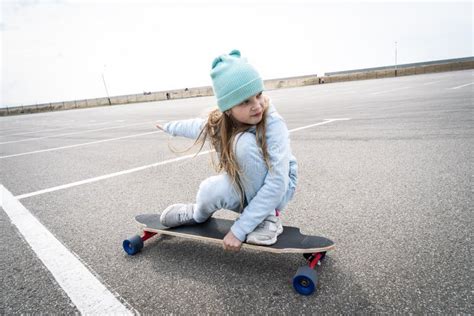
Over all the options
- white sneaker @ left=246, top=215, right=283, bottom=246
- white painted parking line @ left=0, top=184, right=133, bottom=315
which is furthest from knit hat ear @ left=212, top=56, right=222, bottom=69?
white painted parking line @ left=0, top=184, right=133, bottom=315

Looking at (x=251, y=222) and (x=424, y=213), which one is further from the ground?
(x=251, y=222)

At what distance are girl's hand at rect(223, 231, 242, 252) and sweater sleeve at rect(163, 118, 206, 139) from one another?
77cm

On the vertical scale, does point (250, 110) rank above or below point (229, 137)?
above

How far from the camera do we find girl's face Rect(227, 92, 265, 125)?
1.82 meters

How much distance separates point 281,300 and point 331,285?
309 millimetres

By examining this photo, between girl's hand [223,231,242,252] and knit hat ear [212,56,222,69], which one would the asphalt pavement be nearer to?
girl's hand [223,231,242,252]

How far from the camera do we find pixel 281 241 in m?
1.88

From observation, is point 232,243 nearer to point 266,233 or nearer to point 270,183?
point 266,233

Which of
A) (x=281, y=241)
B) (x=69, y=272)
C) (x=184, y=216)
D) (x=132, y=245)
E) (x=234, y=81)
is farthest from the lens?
(x=184, y=216)

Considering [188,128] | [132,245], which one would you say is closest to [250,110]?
[188,128]

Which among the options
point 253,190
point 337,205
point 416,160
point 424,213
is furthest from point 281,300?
point 416,160

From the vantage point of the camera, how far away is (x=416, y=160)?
3.63m

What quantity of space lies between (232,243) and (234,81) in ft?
3.27

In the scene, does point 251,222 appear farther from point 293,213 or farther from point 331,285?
point 293,213
